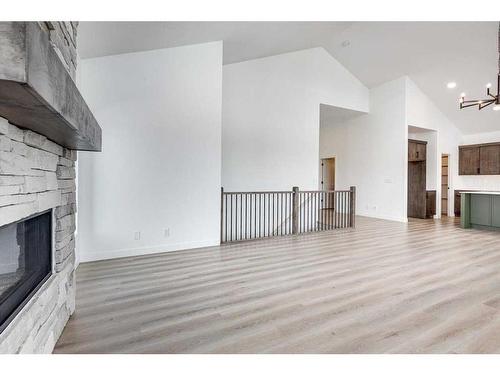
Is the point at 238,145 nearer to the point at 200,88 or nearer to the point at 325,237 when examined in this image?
the point at 200,88

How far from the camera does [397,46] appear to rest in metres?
6.36

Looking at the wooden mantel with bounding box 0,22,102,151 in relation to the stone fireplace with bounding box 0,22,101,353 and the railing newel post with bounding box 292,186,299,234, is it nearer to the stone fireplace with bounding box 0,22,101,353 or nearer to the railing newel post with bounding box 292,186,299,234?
the stone fireplace with bounding box 0,22,101,353

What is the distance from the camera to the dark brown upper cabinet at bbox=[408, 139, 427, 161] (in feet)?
26.7

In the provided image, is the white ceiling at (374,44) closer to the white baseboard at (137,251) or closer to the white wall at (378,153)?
the white wall at (378,153)

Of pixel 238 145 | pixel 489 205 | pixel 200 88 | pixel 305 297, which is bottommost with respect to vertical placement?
pixel 305 297

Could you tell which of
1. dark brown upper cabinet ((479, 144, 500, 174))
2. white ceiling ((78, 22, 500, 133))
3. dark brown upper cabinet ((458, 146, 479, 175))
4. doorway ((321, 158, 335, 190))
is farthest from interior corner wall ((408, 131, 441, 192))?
doorway ((321, 158, 335, 190))

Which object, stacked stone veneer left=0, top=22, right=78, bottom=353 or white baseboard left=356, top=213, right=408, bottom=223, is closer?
stacked stone veneer left=0, top=22, right=78, bottom=353

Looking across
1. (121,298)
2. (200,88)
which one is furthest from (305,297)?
(200,88)

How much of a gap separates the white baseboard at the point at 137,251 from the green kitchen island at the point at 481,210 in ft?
19.6

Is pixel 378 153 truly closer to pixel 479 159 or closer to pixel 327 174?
pixel 327 174

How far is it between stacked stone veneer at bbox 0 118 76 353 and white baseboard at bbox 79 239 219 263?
1.54 m

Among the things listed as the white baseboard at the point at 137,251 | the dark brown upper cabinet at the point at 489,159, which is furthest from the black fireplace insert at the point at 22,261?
the dark brown upper cabinet at the point at 489,159

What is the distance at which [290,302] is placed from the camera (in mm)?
2480
